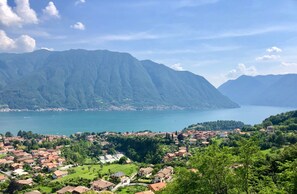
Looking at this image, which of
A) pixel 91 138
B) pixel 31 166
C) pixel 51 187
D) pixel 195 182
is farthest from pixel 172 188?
pixel 91 138

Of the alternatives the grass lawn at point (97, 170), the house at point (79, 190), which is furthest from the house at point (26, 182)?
the house at point (79, 190)

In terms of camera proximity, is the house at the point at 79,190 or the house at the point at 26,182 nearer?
the house at the point at 79,190

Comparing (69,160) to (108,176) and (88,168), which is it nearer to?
(88,168)

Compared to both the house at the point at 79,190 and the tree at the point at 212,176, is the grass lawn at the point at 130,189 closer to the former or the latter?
the house at the point at 79,190

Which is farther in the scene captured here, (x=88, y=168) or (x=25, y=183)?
(x=88, y=168)

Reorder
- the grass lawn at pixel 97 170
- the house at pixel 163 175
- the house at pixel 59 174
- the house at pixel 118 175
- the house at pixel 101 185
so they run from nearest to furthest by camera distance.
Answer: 1. the house at pixel 101 185
2. the house at pixel 163 175
3. the house at pixel 118 175
4. the grass lawn at pixel 97 170
5. the house at pixel 59 174

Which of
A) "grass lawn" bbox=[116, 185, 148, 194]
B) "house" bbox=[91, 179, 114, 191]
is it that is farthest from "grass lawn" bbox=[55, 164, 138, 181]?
"grass lawn" bbox=[116, 185, 148, 194]

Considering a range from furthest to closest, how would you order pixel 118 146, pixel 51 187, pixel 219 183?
pixel 118 146 < pixel 51 187 < pixel 219 183
